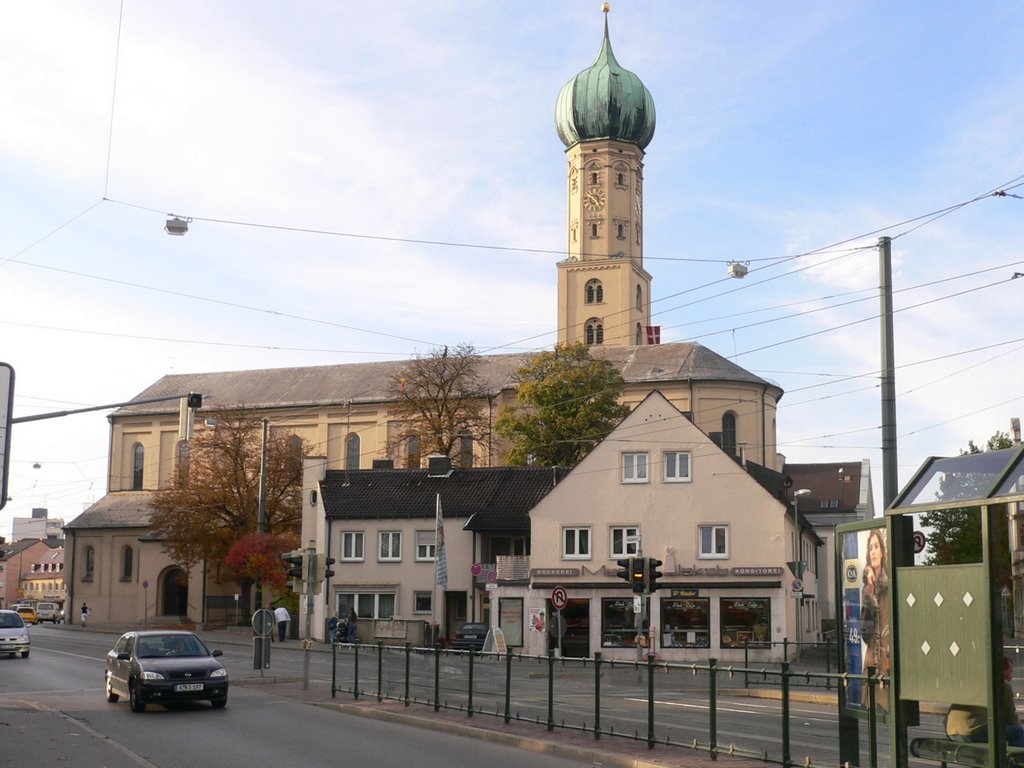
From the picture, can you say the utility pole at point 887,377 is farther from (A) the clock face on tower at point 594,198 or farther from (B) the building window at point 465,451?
(A) the clock face on tower at point 594,198

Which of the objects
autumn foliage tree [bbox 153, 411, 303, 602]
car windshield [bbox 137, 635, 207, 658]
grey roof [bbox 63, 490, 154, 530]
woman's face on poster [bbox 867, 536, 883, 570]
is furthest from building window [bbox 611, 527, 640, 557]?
grey roof [bbox 63, 490, 154, 530]

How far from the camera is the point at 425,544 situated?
186ft

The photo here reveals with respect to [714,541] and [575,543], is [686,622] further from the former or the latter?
[575,543]

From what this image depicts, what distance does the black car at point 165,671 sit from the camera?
22.2 metres

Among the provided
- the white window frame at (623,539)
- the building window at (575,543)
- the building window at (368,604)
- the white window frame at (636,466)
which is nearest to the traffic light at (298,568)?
the white window frame at (623,539)

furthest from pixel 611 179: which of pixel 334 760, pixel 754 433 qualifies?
pixel 334 760

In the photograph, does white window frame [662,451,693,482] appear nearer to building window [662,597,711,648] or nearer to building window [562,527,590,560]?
building window [562,527,590,560]

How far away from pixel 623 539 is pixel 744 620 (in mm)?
5442

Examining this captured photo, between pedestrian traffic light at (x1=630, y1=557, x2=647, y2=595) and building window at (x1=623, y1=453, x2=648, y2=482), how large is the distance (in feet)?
63.0

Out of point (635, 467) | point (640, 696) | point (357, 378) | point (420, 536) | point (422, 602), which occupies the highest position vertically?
point (357, 378)

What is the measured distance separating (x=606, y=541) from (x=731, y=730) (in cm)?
3492

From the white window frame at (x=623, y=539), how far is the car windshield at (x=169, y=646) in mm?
27077

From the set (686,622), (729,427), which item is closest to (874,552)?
(686,622)

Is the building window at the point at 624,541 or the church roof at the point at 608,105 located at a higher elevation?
the church roof at the point at 608,105
